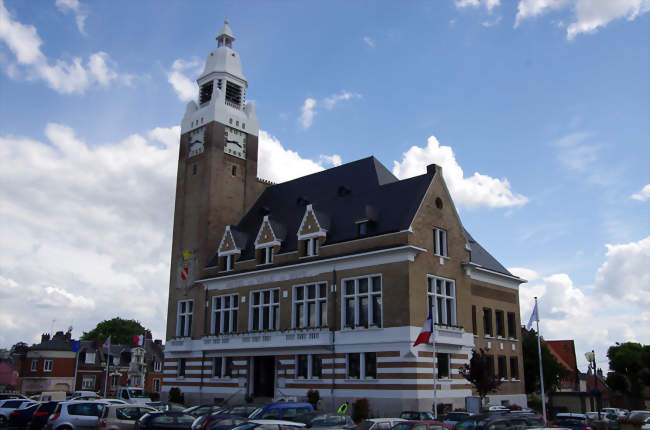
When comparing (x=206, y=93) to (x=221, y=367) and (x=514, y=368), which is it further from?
(x=514, y=368)

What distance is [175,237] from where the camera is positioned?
57500mm

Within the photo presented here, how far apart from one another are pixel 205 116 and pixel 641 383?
59.9 meters

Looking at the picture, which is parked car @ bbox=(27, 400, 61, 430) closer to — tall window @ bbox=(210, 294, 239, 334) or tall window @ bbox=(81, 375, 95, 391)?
tall window @ bbox=(210, 294, 239, 334)

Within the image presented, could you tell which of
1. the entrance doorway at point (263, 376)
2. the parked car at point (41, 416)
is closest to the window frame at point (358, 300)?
the entrance doorway at point (263, 376)

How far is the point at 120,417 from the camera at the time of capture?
24891 millimetres

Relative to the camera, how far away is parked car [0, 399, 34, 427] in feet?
124

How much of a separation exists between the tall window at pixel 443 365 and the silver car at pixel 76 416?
71.6ft

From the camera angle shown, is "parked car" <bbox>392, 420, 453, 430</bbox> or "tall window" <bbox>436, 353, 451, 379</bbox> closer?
"parked car" <bbox>392, 420, 453, 430</bbox>

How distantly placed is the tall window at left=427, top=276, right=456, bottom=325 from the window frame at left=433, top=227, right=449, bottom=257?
189 cm

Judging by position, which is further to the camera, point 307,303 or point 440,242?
point 307,303

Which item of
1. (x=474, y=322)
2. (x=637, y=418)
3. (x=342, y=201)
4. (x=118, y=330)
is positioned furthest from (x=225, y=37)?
(x=118, y=330)

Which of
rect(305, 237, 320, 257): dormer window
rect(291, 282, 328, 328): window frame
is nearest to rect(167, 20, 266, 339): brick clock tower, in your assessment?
rect(291, 282, 328, 328): window frame

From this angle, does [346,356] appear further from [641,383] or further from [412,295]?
[641,383]

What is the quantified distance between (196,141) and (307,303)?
80.4 ft
